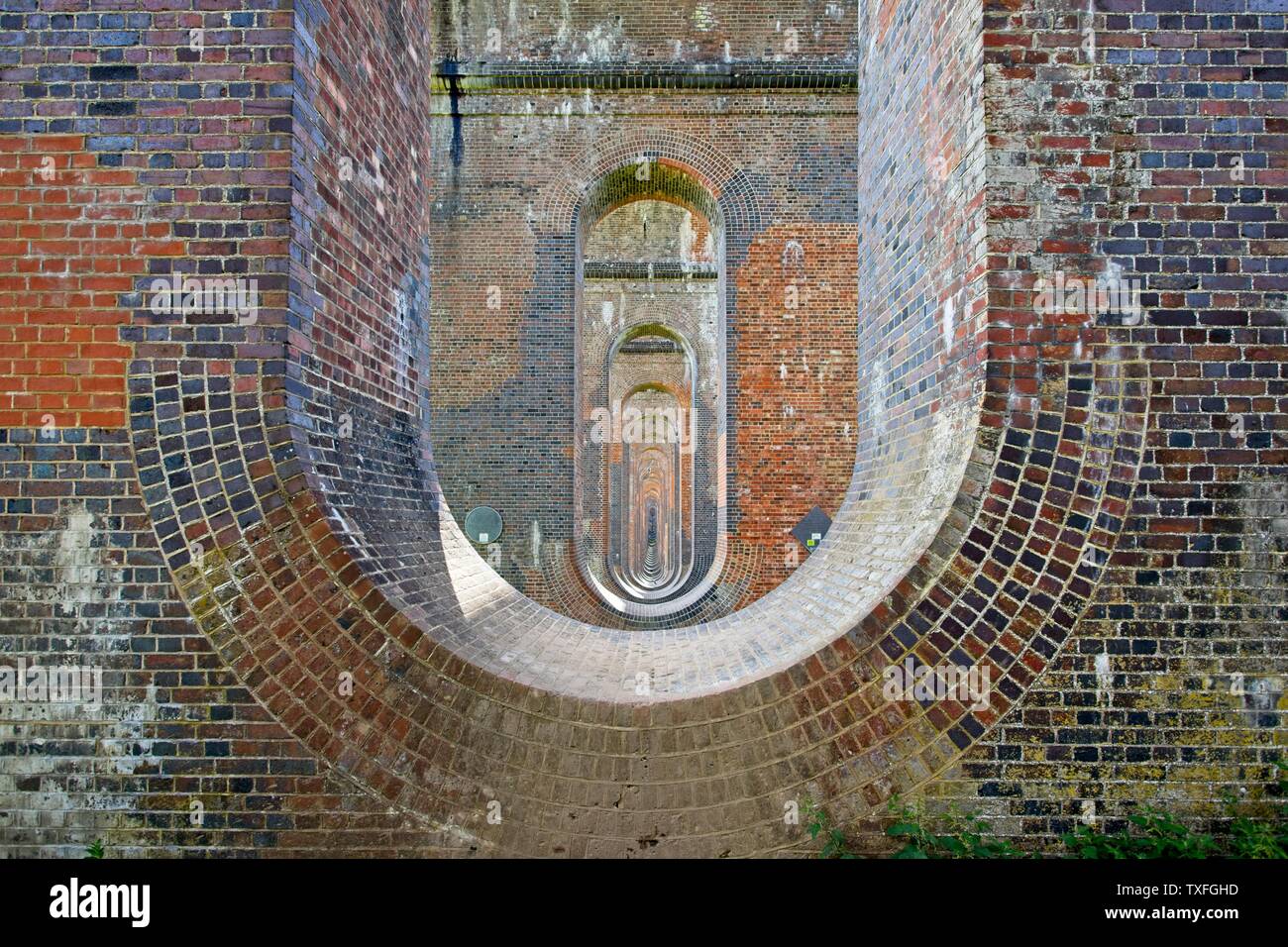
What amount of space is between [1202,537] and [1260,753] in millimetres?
842

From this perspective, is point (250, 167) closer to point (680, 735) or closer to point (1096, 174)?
point (680, 735)

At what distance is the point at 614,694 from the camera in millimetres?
3137

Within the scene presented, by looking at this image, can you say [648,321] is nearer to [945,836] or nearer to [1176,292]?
[1176,292]

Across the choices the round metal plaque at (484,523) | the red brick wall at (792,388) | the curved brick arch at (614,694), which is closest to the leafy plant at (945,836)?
the curved brick arch at (614,694)

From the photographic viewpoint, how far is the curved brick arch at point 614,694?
2.87m

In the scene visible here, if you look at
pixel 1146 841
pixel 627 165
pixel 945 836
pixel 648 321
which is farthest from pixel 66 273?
pixel 648 321

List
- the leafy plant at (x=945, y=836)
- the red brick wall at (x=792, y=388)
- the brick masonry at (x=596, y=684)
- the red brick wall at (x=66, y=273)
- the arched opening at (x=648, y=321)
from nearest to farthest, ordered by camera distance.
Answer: the leafy plant at (x=945, y=836), the brick masonry at (x=596, y=684), the red brick wall at (x=66, y=273), the red brick wall at (x=792, y=388), the arched opening at (x=648, y=321)

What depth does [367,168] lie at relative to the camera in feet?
12.9

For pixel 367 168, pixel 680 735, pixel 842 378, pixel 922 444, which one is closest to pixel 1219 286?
pixel 922 444

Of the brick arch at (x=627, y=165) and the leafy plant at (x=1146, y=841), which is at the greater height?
the brick arch at (x=627, y=165)

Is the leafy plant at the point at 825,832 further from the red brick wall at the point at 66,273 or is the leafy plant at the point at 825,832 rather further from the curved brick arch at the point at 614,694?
the red brick wall at the point at 66,273

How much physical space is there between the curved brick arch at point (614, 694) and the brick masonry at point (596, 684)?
1 centimetres

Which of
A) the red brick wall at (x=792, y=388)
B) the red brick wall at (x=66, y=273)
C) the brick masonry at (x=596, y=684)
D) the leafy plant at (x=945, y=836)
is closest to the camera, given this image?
the leafy plant at (x=945, y=836)

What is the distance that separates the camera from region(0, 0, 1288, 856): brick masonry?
2.89 meters
